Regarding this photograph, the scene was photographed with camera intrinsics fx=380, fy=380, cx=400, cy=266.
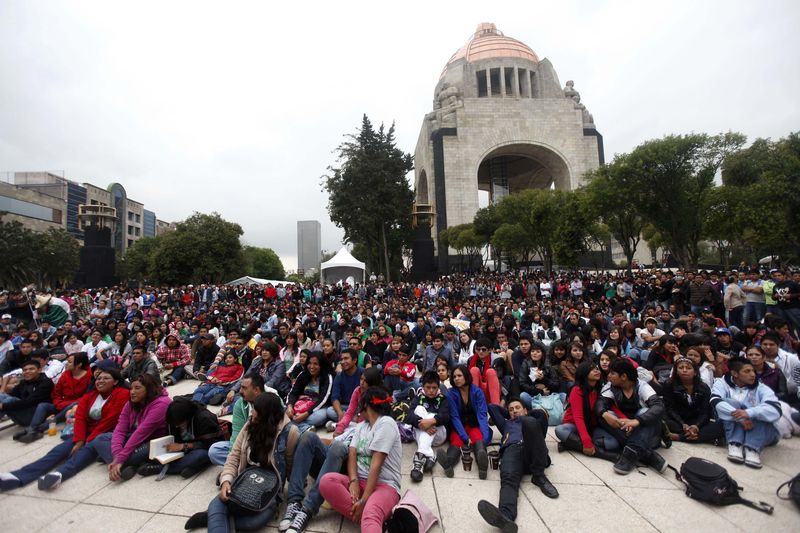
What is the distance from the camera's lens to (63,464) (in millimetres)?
3875

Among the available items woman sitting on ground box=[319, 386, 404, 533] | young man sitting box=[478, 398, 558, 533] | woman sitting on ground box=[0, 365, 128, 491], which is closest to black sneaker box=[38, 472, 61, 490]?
woman sitting on ground box=[0, 365, 128, 491]

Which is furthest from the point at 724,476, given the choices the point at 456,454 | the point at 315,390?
the point at 315,390

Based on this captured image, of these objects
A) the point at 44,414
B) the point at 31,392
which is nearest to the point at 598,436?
the point at 44,414

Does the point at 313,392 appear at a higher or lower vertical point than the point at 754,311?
lower

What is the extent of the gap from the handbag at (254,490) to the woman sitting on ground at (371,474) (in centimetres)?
39

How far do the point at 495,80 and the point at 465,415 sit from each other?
48053 millimetres

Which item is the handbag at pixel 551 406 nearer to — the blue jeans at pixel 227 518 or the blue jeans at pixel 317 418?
the blue jeans at pixel 317 418

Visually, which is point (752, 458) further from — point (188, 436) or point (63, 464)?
point (63, 464)

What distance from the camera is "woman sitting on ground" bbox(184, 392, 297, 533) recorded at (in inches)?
112

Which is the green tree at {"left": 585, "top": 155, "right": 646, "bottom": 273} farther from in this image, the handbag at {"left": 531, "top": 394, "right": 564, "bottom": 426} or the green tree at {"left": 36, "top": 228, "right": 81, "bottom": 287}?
the green tree at {"left": 36, "top": 228, "right": 81, "bottom": 287}

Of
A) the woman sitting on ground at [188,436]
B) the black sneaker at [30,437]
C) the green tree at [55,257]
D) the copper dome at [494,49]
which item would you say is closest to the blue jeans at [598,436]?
the woman sitting on ground at [188,436]

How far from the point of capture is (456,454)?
3961mm

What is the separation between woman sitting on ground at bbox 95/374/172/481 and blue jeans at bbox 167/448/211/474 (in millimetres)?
296

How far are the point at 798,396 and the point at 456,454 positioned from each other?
426cm
